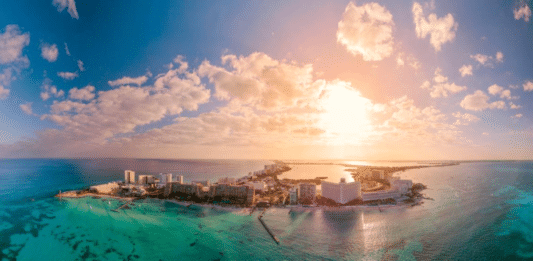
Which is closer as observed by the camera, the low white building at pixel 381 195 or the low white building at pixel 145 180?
the low white building at pixel 381 195

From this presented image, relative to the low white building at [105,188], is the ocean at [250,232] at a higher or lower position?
lower

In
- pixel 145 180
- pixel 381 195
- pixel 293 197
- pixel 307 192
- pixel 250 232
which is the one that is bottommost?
pixel 250 232

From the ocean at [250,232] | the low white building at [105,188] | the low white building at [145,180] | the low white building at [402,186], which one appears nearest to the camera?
the ocean at [250,232]

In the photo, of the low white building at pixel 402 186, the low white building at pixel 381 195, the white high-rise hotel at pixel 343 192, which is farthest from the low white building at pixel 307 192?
the low white building at pixel 402 186

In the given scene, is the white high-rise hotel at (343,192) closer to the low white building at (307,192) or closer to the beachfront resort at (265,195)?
the beachfront resort at (265,195)

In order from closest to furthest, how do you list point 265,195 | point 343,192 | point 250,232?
1. point 250,232
2. point 343,192
3. point 265,195

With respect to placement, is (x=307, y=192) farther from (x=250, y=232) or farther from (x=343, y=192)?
(x=250, y=232)

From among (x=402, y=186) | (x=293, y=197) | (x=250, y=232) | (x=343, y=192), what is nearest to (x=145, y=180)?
(x=293, y=197)

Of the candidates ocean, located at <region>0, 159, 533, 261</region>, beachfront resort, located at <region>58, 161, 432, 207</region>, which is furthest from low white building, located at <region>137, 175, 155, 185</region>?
ocean, located at <region>0, 159, 533, 261</region>

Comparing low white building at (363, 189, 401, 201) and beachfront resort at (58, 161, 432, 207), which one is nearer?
beachfront resort at (58, 161, 432, 207)

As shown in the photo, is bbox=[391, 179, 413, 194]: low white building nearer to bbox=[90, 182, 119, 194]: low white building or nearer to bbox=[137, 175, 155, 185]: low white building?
bbox=[137, 175, 155, 185]: low white building
